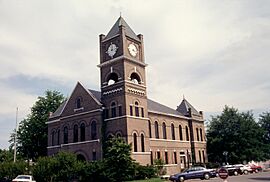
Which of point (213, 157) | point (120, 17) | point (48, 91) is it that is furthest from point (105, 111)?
point (48, 91)

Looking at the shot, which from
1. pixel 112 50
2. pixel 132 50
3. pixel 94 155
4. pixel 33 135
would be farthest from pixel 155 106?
pixel 33 135

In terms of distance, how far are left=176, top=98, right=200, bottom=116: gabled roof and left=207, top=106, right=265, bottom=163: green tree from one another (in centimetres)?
593

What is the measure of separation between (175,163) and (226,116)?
18.6 meters

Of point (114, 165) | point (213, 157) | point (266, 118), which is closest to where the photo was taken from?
point (114, 165)

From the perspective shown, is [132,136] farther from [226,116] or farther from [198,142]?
[226,116]

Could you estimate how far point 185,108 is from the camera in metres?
→ 59.5

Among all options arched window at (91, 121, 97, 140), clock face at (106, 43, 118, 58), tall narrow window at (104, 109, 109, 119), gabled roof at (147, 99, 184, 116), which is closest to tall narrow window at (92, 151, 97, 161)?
arched window at (91, 121, 97, 140)

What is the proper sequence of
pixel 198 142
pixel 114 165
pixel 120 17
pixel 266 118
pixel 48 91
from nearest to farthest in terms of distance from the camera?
pixel 114 165
pixel 120 17
pixel 198 142
pixel 48 91
pixel 266 118

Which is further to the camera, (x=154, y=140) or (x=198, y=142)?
(x=198, y=142)

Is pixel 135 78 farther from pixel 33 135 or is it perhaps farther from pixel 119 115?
pixel 33 135

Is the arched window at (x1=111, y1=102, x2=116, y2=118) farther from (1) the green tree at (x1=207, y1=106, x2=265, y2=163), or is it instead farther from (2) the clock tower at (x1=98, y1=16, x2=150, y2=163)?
(1) the green tree at (x1=207, y1=106, x2=265, y2=163)

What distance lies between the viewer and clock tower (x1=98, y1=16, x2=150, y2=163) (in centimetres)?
4125

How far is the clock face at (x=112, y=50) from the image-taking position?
1741 inches

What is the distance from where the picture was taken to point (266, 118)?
295 ft
